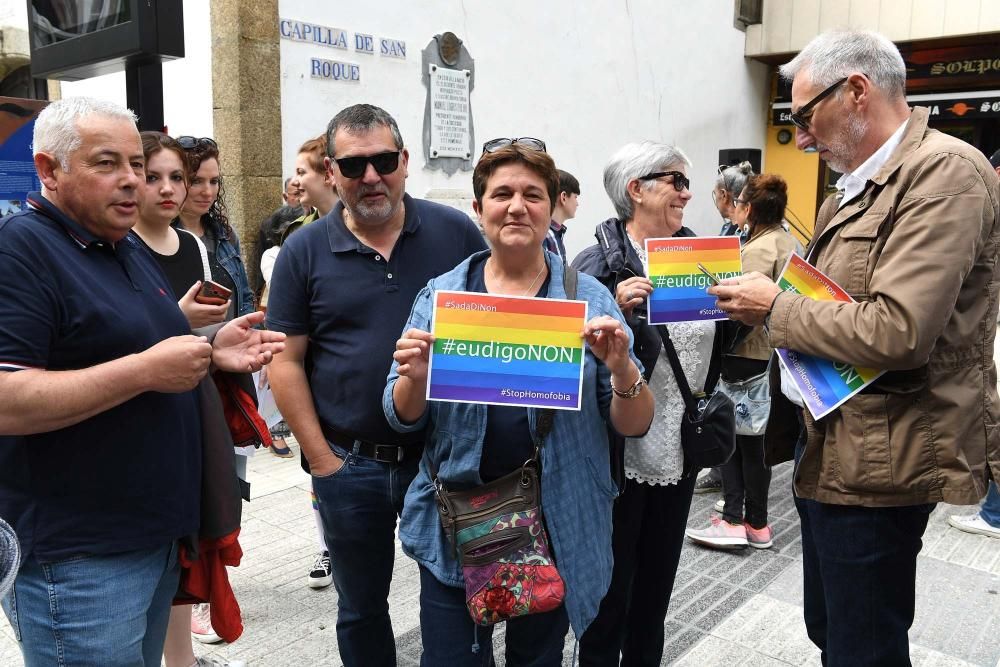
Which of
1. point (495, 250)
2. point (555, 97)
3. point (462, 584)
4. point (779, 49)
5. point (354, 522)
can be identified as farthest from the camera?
point (779, 49)

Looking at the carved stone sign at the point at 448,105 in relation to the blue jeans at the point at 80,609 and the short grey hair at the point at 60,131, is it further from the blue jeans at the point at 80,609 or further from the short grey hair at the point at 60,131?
the blue jeans at the point at 80,609

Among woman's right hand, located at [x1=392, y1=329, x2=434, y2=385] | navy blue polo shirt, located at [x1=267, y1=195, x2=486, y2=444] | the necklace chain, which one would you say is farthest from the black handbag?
woman's right hand, located at [x1=392, y1=329, x2=434, y2=385]

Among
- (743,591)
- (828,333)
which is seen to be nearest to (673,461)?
(828,333)

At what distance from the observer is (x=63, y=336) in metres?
1.71

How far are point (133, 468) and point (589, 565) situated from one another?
46.0 inches

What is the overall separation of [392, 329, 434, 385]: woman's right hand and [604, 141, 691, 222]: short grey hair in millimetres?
1199

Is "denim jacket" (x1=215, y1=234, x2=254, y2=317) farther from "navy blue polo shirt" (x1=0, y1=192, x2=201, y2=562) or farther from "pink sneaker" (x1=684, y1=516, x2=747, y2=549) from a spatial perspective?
"pink sneaker" (x1=684, y1=516, x2=747, y2=549)

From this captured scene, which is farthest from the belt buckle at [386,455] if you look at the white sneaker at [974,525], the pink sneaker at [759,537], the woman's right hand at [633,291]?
the white sneaker at [974,525]

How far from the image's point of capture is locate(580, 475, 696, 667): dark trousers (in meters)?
2.61

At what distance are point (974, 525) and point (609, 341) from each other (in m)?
3.75

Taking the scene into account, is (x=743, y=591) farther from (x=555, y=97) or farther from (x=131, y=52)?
(x=555, y=97)

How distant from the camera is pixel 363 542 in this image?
98.6 inches

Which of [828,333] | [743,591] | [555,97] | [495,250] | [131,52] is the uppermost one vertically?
[555,97]

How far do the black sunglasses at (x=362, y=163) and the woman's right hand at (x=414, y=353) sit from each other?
0.77 metres
